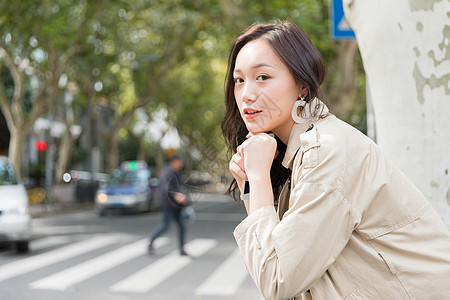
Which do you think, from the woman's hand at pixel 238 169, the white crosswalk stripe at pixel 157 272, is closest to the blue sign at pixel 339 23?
the woman's hand at pixel 238 169

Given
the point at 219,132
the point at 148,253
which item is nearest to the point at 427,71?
the point at 219,132

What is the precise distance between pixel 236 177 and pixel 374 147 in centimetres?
39

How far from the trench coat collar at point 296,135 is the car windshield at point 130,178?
1907cm

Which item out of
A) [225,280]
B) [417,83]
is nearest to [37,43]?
[225,280]

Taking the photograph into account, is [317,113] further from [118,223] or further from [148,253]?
[118,223]

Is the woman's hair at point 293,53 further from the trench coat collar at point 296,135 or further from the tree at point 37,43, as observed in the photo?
the tree at point 37,43

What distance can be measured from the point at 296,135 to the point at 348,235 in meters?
0.29

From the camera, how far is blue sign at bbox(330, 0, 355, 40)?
456 cm

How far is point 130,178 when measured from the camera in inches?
811

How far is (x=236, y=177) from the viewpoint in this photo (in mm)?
1501

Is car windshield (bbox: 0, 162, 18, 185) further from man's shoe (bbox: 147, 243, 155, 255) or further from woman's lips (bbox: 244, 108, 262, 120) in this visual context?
woman's lips (bbox: 244, 108, 262, 120)

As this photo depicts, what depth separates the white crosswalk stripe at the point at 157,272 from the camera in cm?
710

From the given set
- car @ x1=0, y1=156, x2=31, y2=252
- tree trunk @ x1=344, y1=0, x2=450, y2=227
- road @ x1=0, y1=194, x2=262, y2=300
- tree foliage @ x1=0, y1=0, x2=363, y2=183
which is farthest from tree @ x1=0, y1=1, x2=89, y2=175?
tree trunk @ x1=344, y1=0, x2=450, y2=227

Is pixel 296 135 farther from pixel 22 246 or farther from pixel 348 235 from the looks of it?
pixel 22 246
